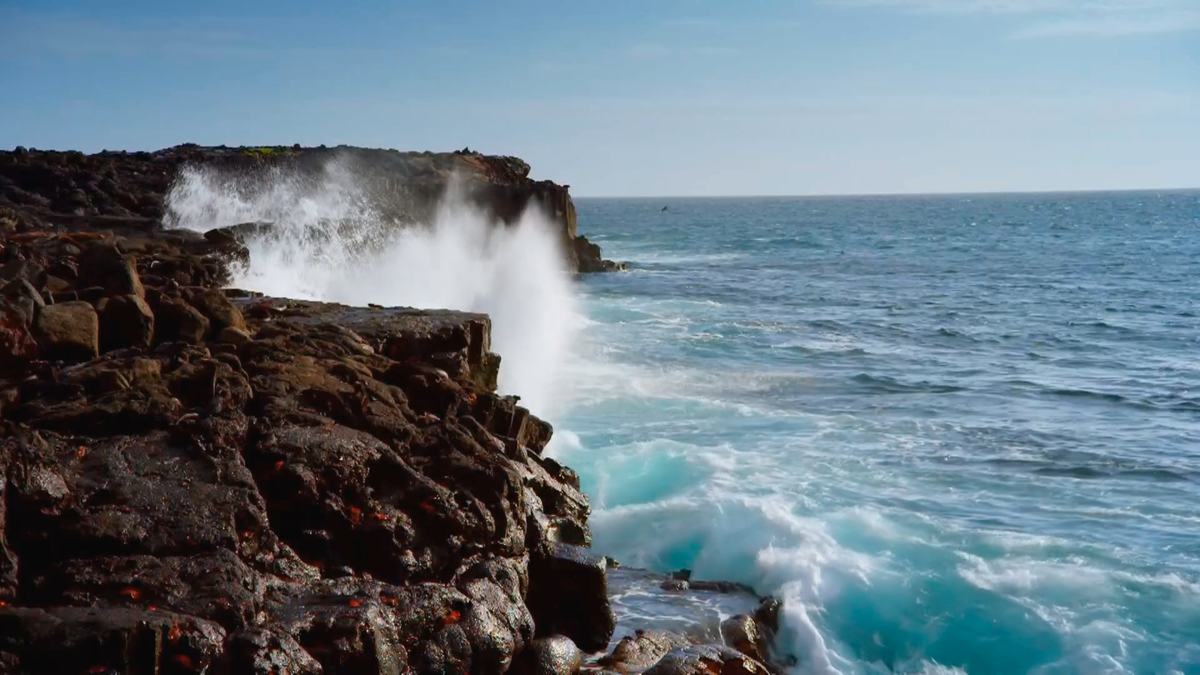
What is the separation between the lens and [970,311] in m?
40.4

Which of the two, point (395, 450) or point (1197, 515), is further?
point (1197, 515)

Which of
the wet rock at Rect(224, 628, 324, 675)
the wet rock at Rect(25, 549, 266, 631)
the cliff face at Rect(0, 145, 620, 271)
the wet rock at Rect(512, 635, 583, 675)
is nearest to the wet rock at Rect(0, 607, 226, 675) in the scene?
the wet rock at Rect(224, 628, 324, 675)

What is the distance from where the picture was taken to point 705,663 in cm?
960

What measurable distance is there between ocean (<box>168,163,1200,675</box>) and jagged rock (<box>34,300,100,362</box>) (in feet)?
19.1

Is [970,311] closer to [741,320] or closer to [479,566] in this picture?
[741,320]

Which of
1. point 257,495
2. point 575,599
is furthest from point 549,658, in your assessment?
point 257,495

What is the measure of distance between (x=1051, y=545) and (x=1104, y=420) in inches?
318

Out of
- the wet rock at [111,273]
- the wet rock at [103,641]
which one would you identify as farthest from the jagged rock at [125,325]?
the wet rock at [103,641]

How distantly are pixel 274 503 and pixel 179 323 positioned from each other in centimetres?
349

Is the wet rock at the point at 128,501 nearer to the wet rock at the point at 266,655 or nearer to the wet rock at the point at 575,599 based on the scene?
the wet rock at the point at 266,655

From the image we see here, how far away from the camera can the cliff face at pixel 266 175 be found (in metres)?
33.8

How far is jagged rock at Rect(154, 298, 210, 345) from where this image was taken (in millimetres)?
11820

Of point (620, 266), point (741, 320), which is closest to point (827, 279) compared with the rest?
point (620, 266)

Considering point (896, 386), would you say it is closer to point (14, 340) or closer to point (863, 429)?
point (863, 429)
